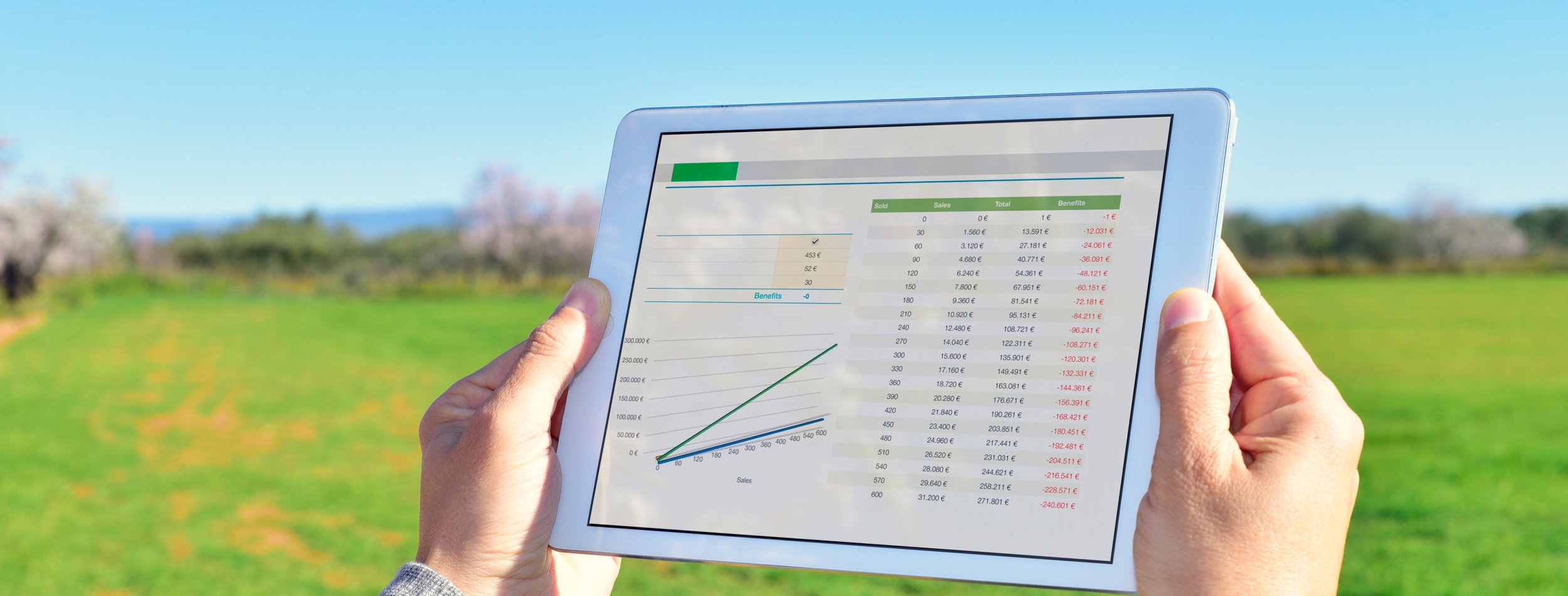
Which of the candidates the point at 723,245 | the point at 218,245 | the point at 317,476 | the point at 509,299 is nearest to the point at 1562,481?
the point at 723,245

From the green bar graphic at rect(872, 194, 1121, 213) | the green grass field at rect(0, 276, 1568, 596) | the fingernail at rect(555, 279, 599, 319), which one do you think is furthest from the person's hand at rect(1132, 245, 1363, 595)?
the green grass field at rect(0, 276, 1568, 596)

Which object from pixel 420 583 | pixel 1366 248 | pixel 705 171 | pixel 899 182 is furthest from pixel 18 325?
pixel 1366 248

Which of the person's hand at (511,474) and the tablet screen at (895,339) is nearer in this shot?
the tablet screen at (895,339)

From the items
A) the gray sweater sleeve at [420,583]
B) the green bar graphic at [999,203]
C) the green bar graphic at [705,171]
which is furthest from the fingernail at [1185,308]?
the gray sweater sleeve at [420,583]

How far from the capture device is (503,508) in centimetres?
184

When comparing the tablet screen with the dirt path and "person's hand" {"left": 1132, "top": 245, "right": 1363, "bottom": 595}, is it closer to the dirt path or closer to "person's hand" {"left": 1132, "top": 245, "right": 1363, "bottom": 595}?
"person's hand" {"left": 1132, "top": 245, "right": 1363, "bottom": 595}

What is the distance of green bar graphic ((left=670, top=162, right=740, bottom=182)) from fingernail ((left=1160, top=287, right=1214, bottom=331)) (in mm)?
859

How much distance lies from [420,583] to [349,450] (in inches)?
480

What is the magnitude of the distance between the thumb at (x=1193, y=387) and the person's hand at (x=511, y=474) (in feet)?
3.49

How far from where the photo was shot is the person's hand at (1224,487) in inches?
58.2

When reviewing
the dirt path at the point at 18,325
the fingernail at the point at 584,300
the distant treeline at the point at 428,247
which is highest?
the distant treeline at the point at 428,247

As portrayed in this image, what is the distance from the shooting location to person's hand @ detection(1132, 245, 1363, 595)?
1479 millimetres

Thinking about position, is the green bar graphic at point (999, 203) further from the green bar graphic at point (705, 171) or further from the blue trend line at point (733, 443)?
the blue trend line at point (733, 443)

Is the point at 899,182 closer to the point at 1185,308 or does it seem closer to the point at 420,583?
the point at 1185,308
